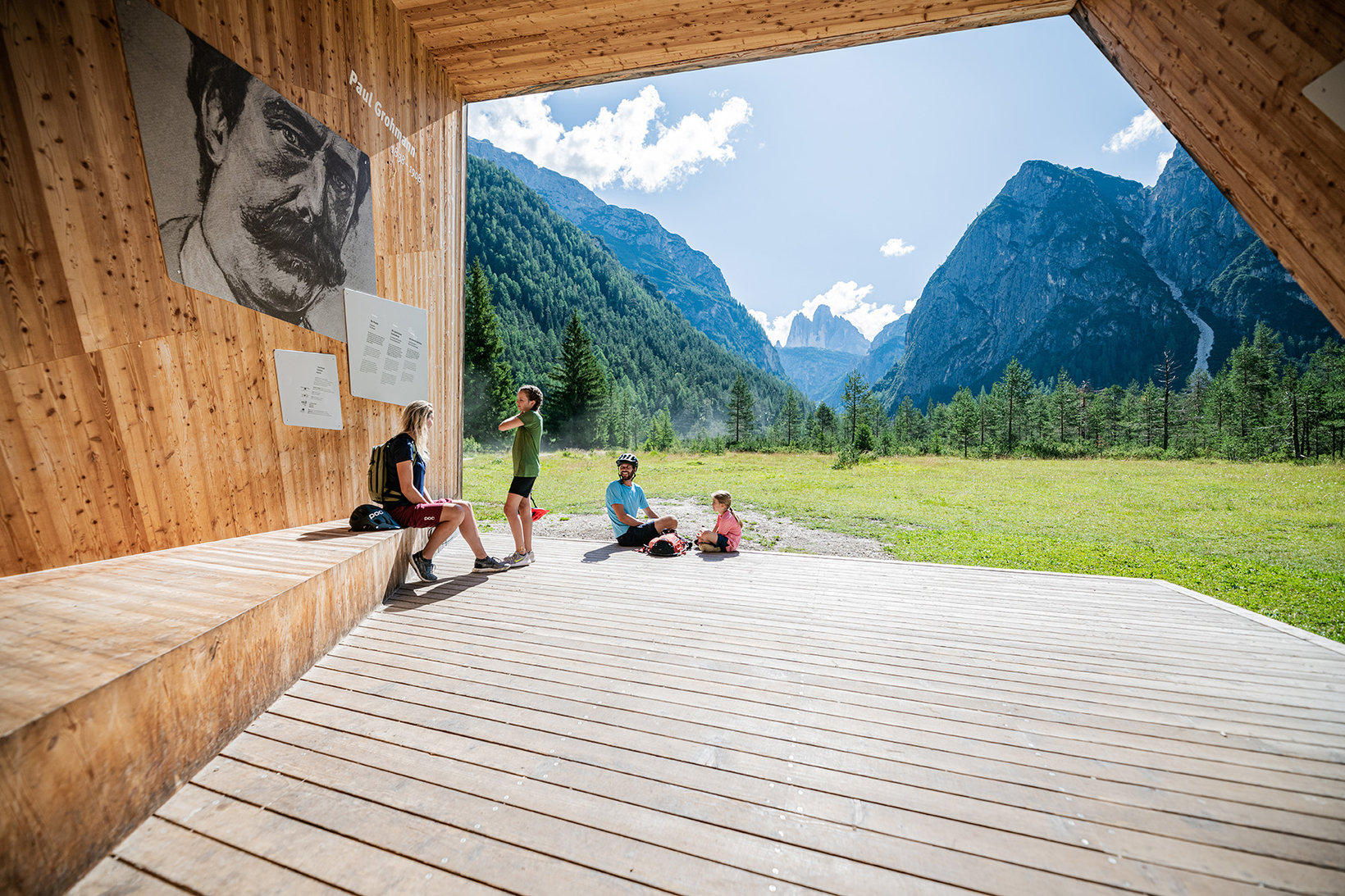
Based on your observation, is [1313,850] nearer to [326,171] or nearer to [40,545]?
[40,545]

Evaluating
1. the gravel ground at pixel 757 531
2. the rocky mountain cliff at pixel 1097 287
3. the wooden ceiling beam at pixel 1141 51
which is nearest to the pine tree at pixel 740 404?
the gravel ground at pixel 757 531

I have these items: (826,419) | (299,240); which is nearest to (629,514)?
(299,240)

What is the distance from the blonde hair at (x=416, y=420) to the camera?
3.78 m

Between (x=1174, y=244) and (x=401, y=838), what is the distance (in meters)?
157

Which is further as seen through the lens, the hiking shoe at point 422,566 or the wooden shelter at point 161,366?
the hiking shoe at point 422,566

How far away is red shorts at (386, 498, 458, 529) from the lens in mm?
3828

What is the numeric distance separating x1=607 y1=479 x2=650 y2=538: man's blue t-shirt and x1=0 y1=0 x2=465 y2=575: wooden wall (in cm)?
239

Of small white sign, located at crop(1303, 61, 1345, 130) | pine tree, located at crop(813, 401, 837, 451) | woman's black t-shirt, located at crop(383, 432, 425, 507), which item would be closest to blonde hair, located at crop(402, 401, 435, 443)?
woman's black t-shirt, located at crop(383, 432, 425, 507)

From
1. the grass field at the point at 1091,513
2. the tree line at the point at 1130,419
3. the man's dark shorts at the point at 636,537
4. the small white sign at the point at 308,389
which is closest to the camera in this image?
the small white sign at the point at 308,389

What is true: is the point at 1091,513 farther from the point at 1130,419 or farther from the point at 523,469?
the point at 1130,419

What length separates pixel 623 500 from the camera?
17.6ft

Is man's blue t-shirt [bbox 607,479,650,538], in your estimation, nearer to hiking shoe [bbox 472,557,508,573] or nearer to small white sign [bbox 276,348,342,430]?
hiking shoe [bbox 472,557,508,573]

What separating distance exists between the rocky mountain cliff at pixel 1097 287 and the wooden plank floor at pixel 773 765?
4009 inches

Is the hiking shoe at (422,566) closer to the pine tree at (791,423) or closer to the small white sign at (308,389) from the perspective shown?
the small white sign at (308,389)
